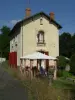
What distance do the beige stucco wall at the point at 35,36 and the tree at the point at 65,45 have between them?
102 ft

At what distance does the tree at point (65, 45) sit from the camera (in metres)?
75.1

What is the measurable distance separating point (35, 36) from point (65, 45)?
3464 centimetres

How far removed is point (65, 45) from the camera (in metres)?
77.1

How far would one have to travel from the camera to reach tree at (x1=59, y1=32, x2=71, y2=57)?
7512 centimetres

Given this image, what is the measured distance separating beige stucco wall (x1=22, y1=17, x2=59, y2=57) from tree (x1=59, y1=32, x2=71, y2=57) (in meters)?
31.0

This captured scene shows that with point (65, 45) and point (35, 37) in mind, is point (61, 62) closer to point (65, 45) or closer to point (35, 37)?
point (35, 37)

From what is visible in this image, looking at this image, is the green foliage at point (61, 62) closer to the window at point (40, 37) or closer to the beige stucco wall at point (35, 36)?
the beige stucco wall at point (35, 36)

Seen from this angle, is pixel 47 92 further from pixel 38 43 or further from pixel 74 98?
pixel 38 43

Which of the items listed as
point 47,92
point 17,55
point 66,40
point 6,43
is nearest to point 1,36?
point 6,43

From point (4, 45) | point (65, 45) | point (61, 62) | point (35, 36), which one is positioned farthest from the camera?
point (4, 45)

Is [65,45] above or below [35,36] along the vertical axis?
above

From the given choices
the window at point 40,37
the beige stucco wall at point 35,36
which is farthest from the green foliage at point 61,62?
the window at point 40,37

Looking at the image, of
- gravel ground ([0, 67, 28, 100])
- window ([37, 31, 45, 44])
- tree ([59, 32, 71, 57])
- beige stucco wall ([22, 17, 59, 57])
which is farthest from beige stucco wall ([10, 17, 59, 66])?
tree ([59, 32, 71, 57])

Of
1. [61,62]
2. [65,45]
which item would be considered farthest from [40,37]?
[65,45]
